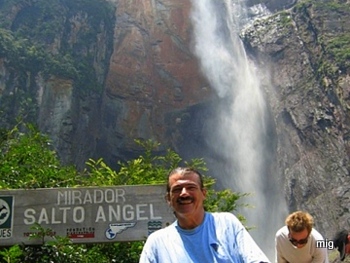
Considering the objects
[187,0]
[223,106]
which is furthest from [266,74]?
[187,0]

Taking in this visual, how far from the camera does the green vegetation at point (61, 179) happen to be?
94.3 inches

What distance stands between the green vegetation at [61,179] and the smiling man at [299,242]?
60 cm

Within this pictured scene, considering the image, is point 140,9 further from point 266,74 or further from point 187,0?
point 266,74

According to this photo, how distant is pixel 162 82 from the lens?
2648 cm

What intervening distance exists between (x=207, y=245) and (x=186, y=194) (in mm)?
184

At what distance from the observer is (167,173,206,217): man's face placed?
1516 mm

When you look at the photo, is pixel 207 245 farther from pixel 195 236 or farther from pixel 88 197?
pixel 88 197

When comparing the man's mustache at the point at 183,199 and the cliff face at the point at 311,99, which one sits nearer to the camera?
the man's mustache at the point at 183,199

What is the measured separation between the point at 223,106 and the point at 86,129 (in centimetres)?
780

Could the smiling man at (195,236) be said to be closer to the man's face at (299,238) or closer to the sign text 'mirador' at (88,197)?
the man's face at (299,238)

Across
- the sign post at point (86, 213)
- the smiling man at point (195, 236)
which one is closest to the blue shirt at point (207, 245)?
the smiling man at point (195, 236)

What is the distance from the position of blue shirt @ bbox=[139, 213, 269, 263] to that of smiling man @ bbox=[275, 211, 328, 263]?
0.84 metres

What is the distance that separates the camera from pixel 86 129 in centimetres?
2362

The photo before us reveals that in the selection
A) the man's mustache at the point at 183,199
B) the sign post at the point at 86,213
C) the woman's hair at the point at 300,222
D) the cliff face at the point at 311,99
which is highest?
the cliff face at the point at 311,99
